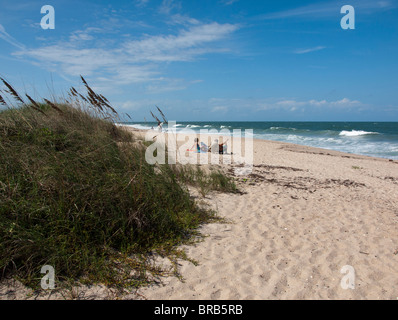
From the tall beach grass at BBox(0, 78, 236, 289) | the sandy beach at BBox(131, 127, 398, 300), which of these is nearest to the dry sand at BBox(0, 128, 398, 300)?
the sandy beach at BBox(131, 127, 398, 300)

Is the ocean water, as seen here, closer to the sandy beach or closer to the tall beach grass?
the tall beach grass

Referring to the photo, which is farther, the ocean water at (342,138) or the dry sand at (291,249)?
→ the ocean water at (342,138)

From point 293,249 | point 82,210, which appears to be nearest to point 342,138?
point 293,249

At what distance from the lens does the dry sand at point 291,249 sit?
9.38 feet

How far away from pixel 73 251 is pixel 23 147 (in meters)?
1.79

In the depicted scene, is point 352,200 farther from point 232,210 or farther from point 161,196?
point 161,196

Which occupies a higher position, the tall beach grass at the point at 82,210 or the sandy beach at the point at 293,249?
the tall beach grass at the point at 82,210

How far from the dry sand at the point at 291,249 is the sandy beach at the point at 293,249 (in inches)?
0.4

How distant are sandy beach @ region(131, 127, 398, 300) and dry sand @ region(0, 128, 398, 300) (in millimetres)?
11

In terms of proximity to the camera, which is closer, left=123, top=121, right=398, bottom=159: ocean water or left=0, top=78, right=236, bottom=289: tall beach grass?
left=0, top=78, right=236, bottom=289: tall beach grass

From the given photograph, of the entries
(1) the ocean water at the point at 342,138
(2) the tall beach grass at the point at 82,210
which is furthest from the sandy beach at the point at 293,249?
(1) the ocean water at the point at 342,138

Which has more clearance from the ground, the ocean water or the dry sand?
the ocean water

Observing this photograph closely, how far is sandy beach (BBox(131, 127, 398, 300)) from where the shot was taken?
113 inches

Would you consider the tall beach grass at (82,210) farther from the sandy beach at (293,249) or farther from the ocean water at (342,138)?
the ocean water at (342,138)
